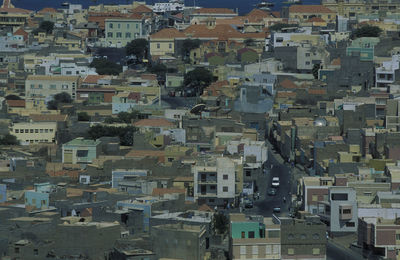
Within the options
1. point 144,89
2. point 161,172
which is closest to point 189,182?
point 161,172

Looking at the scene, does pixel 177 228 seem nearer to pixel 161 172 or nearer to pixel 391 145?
pixel 161 172

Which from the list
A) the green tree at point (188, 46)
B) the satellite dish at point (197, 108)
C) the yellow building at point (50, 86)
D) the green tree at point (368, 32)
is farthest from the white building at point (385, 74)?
the green tree at point (188, 46)

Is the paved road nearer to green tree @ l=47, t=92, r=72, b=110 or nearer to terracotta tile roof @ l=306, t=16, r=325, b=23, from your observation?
green tree @ l=47, t=92, r=72, b=110

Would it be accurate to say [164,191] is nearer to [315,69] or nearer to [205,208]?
[205,208]

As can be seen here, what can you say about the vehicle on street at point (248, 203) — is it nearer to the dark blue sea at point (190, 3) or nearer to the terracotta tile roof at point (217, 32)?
the terracotta tile roof at point (217, 32)

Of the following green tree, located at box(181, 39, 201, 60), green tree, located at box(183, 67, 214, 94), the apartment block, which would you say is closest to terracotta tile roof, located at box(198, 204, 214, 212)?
the apartment block

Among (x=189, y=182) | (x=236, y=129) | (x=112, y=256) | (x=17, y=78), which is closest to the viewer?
(x=112, y=256)

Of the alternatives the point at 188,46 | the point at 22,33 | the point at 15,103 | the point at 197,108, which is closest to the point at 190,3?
the point at 22,33
